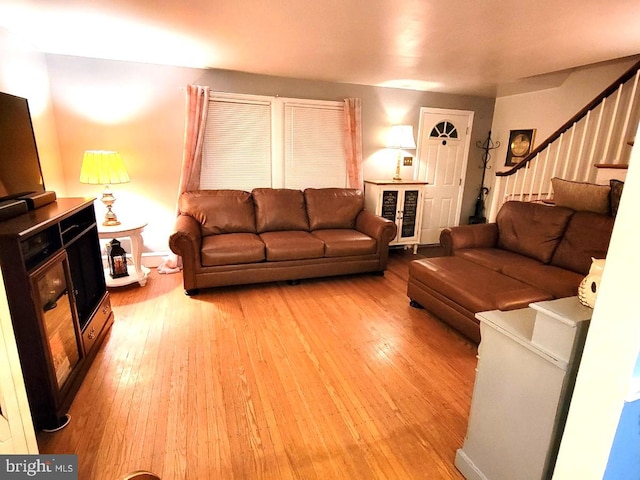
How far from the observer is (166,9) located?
2092 millimetres

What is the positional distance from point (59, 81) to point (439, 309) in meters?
4.19

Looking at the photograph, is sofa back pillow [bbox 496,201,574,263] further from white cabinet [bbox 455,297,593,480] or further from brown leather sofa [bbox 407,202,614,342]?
white cabinet [bbox 455,297,593,480]

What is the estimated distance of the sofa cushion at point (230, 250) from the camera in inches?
122

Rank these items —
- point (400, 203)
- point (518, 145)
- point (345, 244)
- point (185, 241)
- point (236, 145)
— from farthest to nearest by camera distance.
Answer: point (518, 145)
point (400, 203)
point (236, 145)
point (345, 244)
point (185, 241)

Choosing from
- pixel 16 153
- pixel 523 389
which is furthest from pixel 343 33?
pixel 523 389

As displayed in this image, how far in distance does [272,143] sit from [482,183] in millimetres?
3476

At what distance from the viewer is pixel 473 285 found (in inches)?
95.1

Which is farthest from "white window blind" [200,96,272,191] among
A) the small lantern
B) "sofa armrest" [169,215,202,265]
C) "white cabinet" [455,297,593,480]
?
"white cabinet" [455,297,593,480]

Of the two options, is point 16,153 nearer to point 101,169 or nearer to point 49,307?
point 49,307

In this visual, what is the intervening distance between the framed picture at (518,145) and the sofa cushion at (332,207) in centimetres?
247

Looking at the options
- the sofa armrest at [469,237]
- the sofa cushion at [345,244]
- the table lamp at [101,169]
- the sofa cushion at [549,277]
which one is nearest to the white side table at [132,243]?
the table lamp at [101,169]

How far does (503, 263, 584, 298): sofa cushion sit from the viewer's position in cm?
233

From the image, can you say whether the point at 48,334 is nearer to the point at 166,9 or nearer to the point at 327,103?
the point at 166,9

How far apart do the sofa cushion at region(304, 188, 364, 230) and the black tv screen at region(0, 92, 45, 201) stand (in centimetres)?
251
